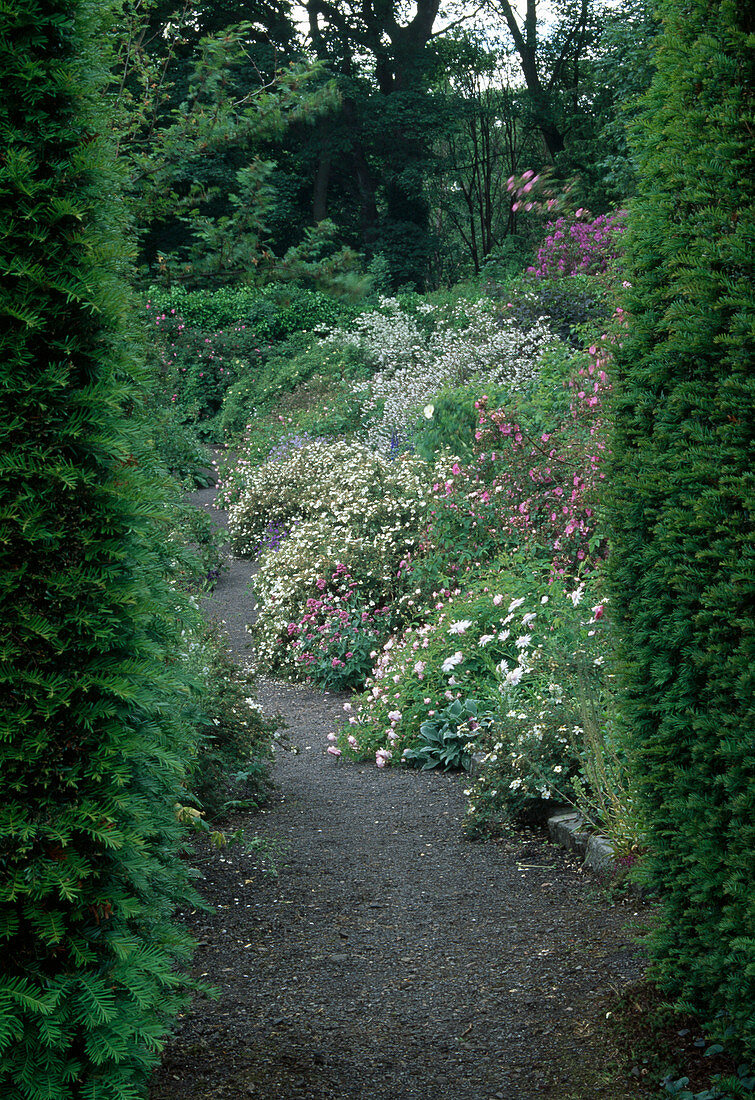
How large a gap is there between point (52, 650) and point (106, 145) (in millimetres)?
1195

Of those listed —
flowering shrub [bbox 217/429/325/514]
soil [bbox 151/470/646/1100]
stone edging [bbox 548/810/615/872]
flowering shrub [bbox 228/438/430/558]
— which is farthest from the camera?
flowering shrub [bbox 217/429/325/514]

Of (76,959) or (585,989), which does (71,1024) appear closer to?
(76,959)

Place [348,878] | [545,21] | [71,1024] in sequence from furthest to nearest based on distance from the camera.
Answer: [545,21] → [348,878] → [71,1024]

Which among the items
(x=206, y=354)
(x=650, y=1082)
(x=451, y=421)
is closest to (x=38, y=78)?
(x=650, y=1082)

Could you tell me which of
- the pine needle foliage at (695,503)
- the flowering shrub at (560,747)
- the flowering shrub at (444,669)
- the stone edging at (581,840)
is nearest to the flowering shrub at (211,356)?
the flowering shrub at (444,669)

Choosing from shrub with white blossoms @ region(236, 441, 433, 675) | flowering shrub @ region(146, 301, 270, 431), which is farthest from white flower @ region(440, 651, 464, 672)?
flowering shrub @ region(146, 301, 270, 431)

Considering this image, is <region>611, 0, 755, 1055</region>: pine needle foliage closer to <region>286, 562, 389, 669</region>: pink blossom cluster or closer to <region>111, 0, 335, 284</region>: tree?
<region>111, 0, 335, 284</region>: tree

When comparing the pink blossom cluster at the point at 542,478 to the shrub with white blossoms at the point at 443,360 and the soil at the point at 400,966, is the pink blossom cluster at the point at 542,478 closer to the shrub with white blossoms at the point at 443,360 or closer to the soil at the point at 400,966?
the shrub with white blossoms at the point at 443,360

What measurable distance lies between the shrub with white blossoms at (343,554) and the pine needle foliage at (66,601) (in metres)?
5.61

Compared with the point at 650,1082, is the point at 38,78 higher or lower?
higher

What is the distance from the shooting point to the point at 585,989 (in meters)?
2.81

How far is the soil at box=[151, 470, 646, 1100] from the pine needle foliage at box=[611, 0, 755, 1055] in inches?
15.7

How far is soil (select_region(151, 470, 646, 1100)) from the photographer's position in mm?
2480

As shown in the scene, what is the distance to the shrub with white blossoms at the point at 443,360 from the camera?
36.3 feet
